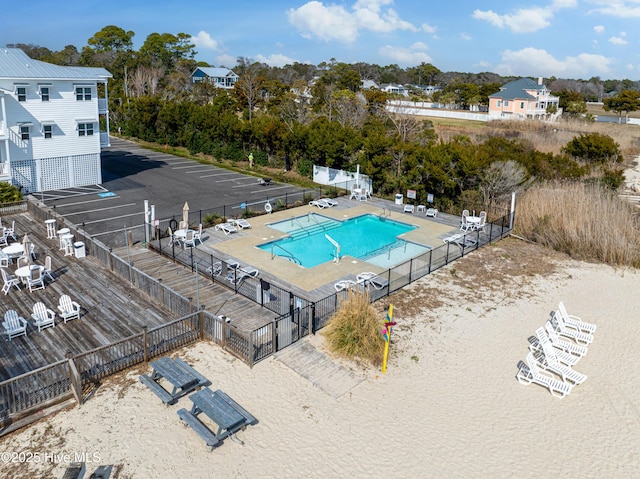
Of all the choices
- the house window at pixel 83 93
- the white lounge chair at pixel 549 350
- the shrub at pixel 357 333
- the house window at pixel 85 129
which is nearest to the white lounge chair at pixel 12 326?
the shrub at pixel 357 333

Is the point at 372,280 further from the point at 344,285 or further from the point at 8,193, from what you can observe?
the point at 8,193

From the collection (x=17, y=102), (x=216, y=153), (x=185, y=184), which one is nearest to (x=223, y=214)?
(x=185, y=184)

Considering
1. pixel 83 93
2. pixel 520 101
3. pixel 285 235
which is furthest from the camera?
pixel 520 101

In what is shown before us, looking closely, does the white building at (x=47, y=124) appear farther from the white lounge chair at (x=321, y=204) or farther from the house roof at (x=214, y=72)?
the house roof at (x=214, y=72)

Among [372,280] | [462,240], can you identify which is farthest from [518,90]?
[372,280]

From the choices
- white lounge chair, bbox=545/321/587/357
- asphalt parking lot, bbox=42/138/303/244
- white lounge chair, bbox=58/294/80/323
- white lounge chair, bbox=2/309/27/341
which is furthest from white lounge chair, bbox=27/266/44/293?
white lounge chair, bbox=545/321/587/357

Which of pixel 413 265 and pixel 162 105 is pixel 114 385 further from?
pixel 162 105
